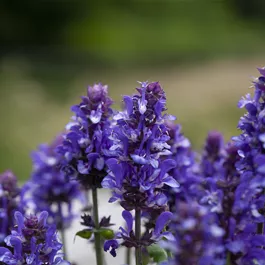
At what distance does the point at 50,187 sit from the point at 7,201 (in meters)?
0.49

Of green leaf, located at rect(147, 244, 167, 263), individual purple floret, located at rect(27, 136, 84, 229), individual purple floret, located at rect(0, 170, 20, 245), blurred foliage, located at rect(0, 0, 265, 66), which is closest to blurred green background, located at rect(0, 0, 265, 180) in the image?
blurred foliage, located at rect(0, 0, 265, 66)

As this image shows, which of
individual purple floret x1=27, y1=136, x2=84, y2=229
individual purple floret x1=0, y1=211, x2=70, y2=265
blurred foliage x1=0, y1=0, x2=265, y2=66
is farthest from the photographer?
blurred foliage x1=0, y1=0, x2=265, y2=66

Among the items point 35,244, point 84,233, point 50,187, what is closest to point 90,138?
point 84,233

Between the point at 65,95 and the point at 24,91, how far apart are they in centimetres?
86

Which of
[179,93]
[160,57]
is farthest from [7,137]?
[160,57]

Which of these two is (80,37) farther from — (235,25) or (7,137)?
(7,137)

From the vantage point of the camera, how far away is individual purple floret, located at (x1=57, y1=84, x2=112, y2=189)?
6.94ft

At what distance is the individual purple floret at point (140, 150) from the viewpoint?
1.84m

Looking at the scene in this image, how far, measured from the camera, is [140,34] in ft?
57.8

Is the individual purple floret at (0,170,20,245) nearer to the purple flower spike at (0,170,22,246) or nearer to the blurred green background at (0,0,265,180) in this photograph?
the purple flower spike at (0,170,22,246)

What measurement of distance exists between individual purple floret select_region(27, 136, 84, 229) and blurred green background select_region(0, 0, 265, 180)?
26.8 ft

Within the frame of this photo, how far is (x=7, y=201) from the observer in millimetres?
2461

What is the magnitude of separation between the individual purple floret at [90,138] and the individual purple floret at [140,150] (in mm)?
230

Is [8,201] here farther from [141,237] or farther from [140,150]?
[140,150]
